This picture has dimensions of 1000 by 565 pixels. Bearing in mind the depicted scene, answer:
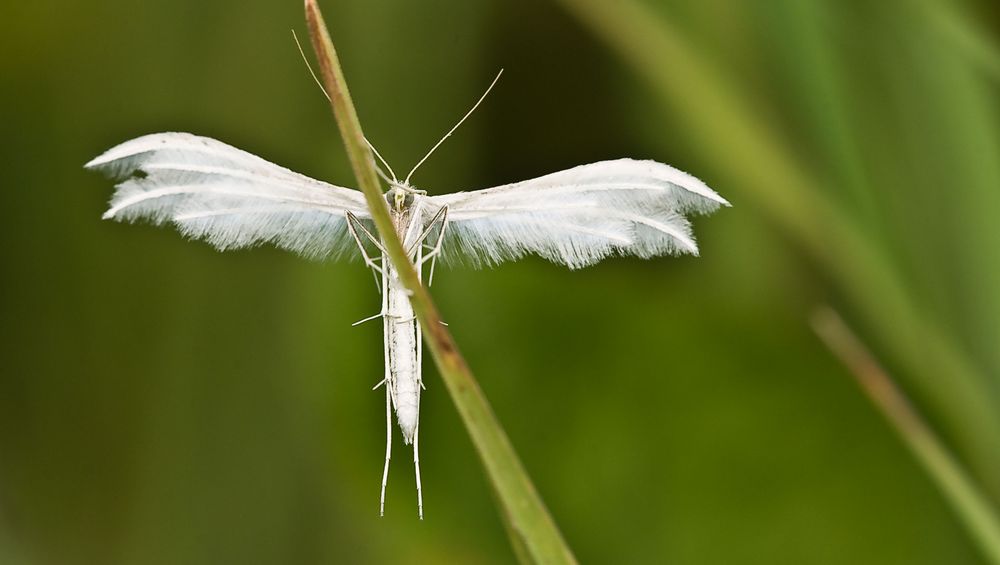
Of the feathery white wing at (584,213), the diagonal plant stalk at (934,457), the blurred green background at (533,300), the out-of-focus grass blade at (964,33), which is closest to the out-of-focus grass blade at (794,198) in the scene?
the blurred green background at (533,300)

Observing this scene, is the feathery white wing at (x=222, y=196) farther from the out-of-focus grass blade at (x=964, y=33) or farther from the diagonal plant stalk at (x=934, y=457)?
the out-of-focus grass blade at (x=964, y=33)

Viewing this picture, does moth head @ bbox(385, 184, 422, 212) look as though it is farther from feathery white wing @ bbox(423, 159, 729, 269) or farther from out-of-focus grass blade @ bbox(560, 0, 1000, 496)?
out-of-focus grass blade @ bbox(560, 0, 1000, 496)

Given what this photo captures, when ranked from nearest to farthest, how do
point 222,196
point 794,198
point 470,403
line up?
point 470,403 → point 222,196 → point 794,198

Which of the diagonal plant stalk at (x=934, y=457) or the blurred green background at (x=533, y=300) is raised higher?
the blurred green background at (x=533, y=300)

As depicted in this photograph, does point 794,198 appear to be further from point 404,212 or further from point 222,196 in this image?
point 222,196

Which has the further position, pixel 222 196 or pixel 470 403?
pixel 222 196

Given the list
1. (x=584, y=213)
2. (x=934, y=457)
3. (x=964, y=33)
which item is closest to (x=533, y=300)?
(x=584, y=213)

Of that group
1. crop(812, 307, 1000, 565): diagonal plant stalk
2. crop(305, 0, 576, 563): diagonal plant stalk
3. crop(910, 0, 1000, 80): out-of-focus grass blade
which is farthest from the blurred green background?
crop(305, 0, 576, 563): diagonal plant stalk

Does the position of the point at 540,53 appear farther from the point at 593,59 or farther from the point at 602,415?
the point at 602,415
